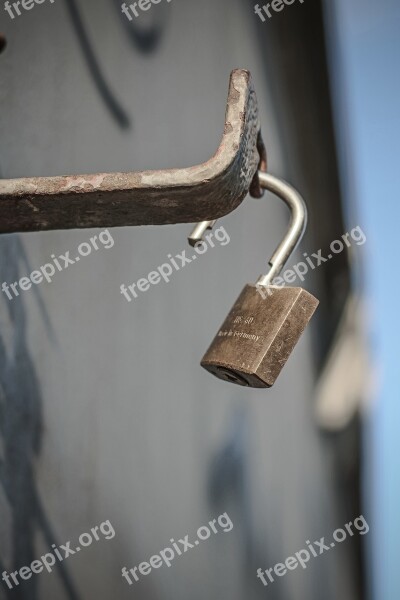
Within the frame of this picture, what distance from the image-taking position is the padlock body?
2.12 ft

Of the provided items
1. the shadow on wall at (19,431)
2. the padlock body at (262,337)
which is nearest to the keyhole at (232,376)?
the padlock body at (262,337)

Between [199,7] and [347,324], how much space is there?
0.84 metres

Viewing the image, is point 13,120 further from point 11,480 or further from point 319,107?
point 319,107

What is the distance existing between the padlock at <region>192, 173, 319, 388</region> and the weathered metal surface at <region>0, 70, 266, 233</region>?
0.62 feet

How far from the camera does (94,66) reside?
118 centimetres

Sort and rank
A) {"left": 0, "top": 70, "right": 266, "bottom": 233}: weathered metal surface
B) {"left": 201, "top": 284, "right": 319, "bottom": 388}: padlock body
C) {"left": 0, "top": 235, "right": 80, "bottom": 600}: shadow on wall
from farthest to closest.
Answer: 1. {"left": 0, "top": 235, "right": 80, "bottom": 600}: shadow on wall
2. {"left": 201, "top": 284, "right": 319, "bottom": 388}: padlock body
3. {"left": 0, "top": 70, "right": 266, "bottom": 233}: weathered metal surface

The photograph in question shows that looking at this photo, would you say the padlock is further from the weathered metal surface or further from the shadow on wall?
the shadow on wall

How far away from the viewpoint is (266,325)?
67 cm

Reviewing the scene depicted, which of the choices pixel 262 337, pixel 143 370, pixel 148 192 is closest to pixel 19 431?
pixel 143 370

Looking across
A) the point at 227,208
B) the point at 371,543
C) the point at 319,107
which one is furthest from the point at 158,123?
the point at 371,543

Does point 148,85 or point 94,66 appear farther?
point 148,85

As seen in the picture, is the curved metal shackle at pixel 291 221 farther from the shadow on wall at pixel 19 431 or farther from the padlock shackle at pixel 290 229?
the shadow on wall at pixel 19 431

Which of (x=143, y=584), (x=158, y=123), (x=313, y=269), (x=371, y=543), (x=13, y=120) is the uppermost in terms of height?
(x=13, y=120)

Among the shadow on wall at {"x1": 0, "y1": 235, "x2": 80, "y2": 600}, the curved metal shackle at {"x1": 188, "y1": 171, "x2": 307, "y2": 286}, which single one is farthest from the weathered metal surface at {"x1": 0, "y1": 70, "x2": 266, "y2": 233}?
the shadow on wall at {"x1": 0, "y1": 235, "x2": 80, "y2": 600}
